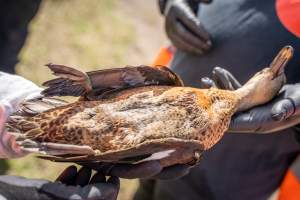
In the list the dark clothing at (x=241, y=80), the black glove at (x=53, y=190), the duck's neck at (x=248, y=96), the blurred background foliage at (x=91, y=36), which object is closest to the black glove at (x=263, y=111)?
the duck's neck at (x=248, y=96)

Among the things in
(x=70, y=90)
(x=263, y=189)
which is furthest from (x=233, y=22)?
(x=70, y=90)

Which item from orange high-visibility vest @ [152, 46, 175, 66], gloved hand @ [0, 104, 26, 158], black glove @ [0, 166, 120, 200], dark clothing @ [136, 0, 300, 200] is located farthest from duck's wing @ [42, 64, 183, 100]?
orange high-visibility vest @ [152, 46, 175, 66]

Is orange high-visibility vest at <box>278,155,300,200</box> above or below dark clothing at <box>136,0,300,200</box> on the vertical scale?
below

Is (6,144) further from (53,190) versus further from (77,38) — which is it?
(77,38)

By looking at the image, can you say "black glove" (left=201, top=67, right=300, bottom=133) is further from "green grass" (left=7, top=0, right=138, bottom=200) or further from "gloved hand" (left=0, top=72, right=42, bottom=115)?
"green grass" (left=7, top=0, right=138, bottom=200)

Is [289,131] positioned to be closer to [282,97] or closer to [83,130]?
[282,97]

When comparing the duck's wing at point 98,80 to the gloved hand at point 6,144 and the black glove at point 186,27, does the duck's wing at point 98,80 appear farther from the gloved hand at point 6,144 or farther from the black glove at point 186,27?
the black glove at point 186,27

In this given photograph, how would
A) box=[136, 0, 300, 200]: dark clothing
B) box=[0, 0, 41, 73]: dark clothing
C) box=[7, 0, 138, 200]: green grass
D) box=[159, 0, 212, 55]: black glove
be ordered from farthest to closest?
1. box=[7, 0, 138, 200]: green grass
2. box=[0, 0, 41, 73]: dark clothing
3. box=[159, 0, 212, 55]: black glove
4. box=[136, 0, 300, 200]: dark clothing
